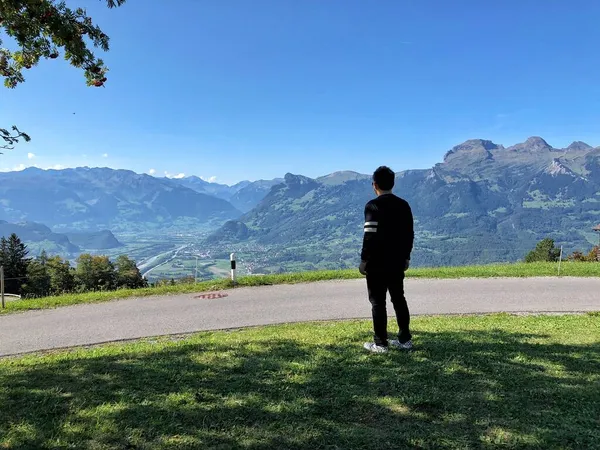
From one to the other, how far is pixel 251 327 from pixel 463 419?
5.57m

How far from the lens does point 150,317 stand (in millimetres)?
9492

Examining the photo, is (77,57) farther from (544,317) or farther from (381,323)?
(544,317)

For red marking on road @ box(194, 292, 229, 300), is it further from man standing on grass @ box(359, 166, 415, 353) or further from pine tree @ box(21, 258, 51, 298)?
pine tree @ box(21, 258, 51, 298)

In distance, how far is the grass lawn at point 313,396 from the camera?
10.6ft

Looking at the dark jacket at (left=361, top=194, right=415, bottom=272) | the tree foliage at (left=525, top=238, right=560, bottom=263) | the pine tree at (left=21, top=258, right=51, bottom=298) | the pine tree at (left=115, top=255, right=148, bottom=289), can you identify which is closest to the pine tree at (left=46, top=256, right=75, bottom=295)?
the pine tree at (left=21, top=258, right=51, bottom=298)

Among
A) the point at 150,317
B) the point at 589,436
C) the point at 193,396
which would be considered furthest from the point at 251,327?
the point at 589,436

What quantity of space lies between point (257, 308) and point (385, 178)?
20.2ft

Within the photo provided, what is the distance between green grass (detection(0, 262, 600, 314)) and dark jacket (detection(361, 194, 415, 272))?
28.8 feet

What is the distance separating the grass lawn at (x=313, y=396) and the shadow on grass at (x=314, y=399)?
0.01m

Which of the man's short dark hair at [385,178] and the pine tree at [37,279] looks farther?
the pine tree at [37,279]

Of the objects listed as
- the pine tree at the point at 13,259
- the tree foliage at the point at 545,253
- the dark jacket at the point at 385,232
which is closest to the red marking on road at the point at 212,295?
the dark jacket at the point at 385,232

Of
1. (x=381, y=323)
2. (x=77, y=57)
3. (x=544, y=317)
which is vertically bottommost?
(x=544, y=317)

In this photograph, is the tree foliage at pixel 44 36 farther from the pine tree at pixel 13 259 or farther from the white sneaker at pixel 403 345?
the pine tree at pixel 13 259

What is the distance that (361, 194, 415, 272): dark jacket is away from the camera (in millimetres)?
5004
